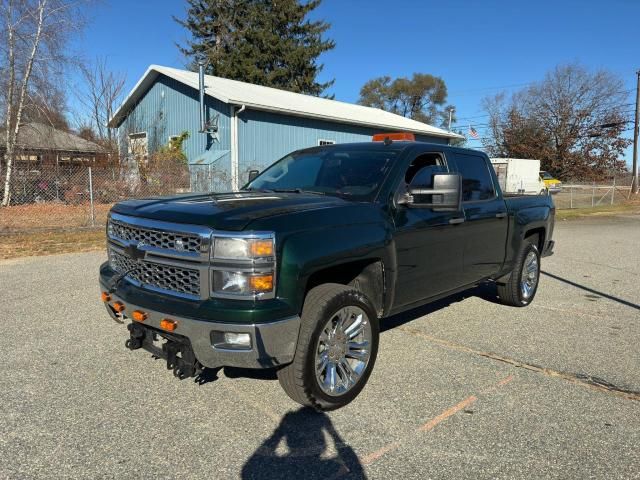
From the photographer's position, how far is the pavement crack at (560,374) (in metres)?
3.80

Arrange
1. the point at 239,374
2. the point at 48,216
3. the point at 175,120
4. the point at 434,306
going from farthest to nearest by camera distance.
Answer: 1. the point at 175,120
2. the point at 48,216
3. the point at 434,306
4. the point at 239,374

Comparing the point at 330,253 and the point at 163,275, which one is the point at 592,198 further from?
the point at 163,275

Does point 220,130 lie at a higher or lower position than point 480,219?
higher

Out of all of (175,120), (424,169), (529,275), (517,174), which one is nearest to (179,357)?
(424,169)

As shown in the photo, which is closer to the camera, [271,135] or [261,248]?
[261,248]

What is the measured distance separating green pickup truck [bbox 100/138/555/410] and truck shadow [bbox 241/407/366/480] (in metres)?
0.16

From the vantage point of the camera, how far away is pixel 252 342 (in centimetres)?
294

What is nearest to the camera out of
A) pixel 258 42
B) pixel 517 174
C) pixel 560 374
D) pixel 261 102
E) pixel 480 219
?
pixel 560 374

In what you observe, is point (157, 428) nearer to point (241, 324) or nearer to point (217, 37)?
point (241, 324)

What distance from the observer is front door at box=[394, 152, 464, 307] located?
157 inches

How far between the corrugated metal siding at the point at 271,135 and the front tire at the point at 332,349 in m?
14.4

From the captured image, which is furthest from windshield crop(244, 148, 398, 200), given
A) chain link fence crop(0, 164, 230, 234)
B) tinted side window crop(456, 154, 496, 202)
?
chain link fence crop(0, 164, 230, 234)

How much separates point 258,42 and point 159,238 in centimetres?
3738

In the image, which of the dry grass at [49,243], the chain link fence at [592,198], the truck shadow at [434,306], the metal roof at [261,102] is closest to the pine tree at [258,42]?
the metal roof at [261,102]
